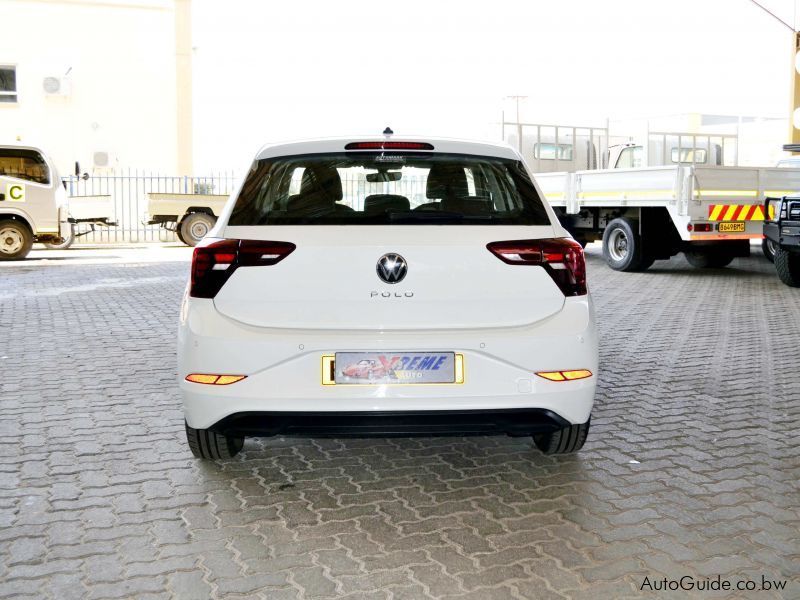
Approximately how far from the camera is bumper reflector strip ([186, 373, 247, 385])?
3.73 meters

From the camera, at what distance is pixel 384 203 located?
3998 millimetres

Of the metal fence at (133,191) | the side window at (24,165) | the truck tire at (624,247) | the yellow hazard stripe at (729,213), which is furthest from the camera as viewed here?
the metal fence at (133,191)

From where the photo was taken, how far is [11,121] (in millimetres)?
24047

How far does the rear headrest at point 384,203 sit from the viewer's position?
12.7 ft

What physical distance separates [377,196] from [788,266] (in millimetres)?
9589

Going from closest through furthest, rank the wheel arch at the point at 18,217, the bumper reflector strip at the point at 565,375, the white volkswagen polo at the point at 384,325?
the white volkswagen polo at the point at 384,325 → the bumper reflector strip at the point at 565,375 → the wheel arch at the point at 18,217

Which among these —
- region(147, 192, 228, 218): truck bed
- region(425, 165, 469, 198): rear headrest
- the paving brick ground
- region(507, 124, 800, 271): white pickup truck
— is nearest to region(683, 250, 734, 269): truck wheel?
region(507, 124, 800, 271): white pickup truck

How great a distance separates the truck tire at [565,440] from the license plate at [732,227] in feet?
30.2

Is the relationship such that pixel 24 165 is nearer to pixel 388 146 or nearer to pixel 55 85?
pixel 55 85

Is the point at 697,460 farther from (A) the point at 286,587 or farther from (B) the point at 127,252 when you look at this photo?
(B) the point at 127,252

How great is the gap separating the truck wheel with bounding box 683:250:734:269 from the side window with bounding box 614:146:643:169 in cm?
216

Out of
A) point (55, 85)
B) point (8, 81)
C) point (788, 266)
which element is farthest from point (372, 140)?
point (8, 81)

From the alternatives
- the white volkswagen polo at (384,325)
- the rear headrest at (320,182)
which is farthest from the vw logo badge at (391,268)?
the rear headrest at (320,182)

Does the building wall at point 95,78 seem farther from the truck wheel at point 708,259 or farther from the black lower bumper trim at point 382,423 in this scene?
the black lower bumper trim at point 382,423
